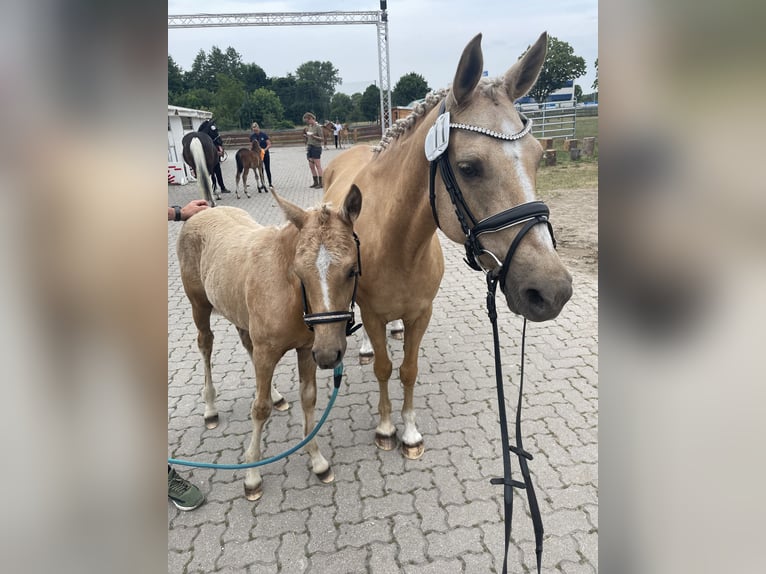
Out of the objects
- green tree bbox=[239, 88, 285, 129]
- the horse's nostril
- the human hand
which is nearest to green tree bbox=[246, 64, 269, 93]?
green tree bbox=[239, 88, 285, 129]

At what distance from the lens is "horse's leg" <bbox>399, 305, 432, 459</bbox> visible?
3035 mm

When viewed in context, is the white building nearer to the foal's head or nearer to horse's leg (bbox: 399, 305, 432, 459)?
horse's leg (bbox: 399, 305, 432, 459)

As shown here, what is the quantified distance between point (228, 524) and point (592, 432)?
8.67ft

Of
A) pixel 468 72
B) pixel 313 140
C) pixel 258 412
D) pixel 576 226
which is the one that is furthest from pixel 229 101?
pixel 468 72

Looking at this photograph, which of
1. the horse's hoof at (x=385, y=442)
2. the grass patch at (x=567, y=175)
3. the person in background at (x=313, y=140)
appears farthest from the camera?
the person in background at (x=313, y=140)

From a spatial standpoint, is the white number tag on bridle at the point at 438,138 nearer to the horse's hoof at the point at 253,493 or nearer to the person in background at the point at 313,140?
the horse's hoof at the point at 253,493

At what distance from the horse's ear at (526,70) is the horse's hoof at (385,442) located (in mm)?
2446

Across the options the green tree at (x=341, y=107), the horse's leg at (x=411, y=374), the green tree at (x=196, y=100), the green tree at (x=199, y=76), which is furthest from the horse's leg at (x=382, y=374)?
the green tree at (x=199, y=76)

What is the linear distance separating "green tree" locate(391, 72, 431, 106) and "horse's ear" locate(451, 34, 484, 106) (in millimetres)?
58854

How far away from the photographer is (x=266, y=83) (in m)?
64.9

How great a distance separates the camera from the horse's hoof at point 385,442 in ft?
10.5
